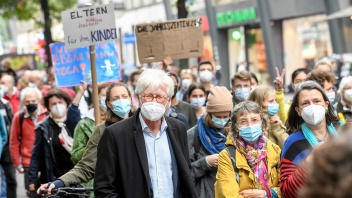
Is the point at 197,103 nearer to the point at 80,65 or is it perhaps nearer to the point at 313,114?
the point at 80,65

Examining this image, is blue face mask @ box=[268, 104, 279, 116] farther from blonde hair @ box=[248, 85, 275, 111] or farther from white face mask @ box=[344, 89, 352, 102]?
white face mask @ box=[344, 89, 352, 102]

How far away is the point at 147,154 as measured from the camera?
509 cm

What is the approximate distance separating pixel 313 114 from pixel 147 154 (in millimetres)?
1080

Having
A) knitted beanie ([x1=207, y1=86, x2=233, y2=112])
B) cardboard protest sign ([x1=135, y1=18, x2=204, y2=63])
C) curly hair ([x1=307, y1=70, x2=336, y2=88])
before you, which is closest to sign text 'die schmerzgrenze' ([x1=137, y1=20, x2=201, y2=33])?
cardboard protest sign ([x1=135, y1=18, x2=204, y2=63])

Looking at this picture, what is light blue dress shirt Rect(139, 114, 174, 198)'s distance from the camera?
16.6 ft

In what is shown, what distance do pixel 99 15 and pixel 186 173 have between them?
3788mm

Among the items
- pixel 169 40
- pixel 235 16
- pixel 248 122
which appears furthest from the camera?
pixel 235 16

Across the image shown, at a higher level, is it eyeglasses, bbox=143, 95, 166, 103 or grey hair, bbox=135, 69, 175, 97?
grey hair, bbox=135, 69, 175, 97

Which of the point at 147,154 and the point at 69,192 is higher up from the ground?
the point at 147,154

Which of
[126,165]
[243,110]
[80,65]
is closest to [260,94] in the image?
[243,110]

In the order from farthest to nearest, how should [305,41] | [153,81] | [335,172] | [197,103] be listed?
[305,41] < [197,103] < [153,81] < [335,172]

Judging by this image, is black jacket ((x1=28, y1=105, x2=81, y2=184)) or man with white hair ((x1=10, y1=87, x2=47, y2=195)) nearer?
black jacket ((x1=28, y1=105, x2=81, y2=184))

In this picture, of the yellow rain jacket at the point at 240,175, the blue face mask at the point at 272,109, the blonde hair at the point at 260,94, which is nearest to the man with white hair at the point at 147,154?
the yellow rain jacket at the point at 240,175

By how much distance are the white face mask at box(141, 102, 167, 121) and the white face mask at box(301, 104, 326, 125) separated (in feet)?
3.05
